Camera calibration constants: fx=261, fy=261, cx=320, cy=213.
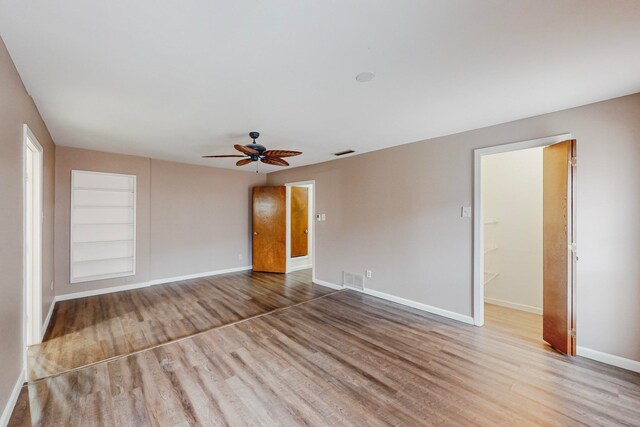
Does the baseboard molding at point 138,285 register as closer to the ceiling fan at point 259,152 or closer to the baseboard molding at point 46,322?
the baseboard molding at point 46,322

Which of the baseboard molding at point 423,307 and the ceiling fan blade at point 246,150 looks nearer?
the ceiling fan blade at point 246,150

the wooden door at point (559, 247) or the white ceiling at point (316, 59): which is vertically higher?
the white ceiling at point (316, 59)

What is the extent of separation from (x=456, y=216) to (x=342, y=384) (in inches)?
96.8

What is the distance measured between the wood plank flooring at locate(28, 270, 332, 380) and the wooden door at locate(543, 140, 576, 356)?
3062 millimetres

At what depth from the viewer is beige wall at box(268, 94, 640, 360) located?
237 cm

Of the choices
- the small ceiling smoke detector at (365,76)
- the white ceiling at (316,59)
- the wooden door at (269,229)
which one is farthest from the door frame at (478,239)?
the wooden door at (269,229)

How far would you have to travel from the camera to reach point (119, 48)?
5.46 ft

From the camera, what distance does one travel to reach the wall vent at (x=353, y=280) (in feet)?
14.8

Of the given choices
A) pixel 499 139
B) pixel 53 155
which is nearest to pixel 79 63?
pixel 53 155

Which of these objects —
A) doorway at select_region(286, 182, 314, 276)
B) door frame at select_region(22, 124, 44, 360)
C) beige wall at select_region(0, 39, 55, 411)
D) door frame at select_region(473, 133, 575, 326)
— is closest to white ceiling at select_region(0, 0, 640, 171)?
beige wall at select_region(0, 39, 55, 411)

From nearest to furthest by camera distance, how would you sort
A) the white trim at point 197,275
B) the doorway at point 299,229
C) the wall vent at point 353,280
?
the wall vent at point 353,280, the white trim at point 197,275, the doorway at point 299,229

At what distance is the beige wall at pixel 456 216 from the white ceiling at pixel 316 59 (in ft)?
Answer: 1.00

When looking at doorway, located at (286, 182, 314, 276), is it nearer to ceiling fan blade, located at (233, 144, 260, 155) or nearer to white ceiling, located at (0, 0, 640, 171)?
ceiling fan blade, located at (233, 144, 260, 155)

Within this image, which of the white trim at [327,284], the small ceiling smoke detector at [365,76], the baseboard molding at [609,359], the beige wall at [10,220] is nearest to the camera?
the beige wall at [10,220]
